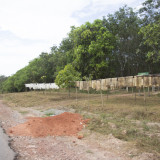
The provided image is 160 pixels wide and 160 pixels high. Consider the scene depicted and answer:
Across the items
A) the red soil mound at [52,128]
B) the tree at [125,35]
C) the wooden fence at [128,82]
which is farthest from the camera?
the tree at [125,35]

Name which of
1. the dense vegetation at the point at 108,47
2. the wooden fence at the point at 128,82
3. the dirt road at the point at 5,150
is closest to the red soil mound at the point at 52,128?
the dirt road at the point at 5,150

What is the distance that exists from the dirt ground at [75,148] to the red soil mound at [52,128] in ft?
1.39

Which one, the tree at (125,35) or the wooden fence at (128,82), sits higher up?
the tree at (125,35)

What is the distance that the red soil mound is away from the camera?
712 centimetres

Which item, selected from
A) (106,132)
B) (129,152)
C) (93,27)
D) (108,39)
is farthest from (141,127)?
(93,27)

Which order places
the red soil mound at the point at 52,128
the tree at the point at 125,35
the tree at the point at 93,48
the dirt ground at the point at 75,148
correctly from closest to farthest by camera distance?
the dirt ground at the point at 75,148 → the red soil mound at the point at 52,128 → the tree at the point at 93,48 → the tree at the point at 125,35

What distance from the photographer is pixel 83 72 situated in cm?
2602

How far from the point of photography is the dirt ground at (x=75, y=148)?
484 cm

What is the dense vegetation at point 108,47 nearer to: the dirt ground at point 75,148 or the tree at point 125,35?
the tree at point 125,35

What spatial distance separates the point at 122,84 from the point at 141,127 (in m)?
5.35

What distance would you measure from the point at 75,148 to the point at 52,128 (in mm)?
2454

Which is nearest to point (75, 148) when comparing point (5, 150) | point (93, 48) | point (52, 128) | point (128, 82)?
point (5, 150)

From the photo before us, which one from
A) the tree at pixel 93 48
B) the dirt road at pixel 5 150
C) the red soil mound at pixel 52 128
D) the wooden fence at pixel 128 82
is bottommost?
the dirt road at pixel 5 150

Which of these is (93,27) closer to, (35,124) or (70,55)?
(70,55)
